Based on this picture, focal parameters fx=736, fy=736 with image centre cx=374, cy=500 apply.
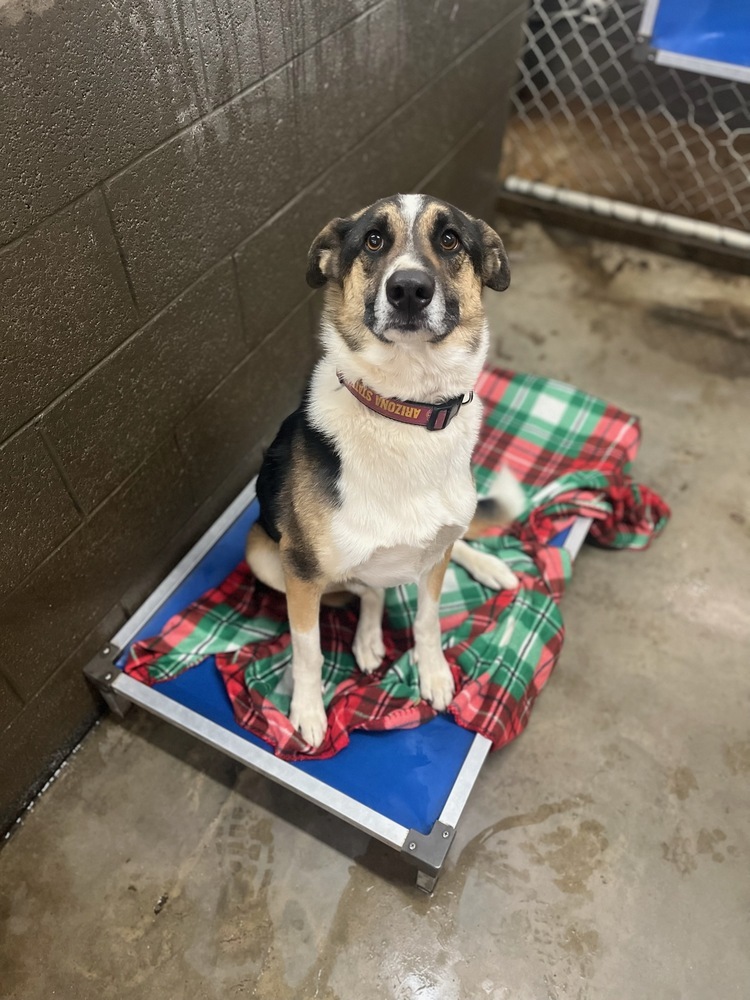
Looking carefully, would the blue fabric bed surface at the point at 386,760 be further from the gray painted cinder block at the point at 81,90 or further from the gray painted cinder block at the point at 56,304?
the gray painted cinder block at the point at 81,90

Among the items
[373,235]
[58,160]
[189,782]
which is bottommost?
[189,782]

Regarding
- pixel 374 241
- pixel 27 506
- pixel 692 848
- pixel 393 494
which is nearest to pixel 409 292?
pixel 374 241

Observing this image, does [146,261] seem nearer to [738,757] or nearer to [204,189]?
[204,189]

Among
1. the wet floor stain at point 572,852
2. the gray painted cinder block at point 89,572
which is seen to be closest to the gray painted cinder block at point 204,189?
the gray painted cinder block at point 89,572

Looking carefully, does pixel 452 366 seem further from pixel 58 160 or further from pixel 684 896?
pixel 684 896

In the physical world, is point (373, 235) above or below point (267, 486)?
above

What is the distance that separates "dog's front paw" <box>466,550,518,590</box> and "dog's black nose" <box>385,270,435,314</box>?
3.36 feet

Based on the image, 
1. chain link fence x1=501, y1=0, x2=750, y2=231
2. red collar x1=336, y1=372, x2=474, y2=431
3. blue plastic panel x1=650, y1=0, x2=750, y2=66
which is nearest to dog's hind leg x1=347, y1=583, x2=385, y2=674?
red collar x1=336, y1=372, x2=474, y2=431

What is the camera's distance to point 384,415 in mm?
1492

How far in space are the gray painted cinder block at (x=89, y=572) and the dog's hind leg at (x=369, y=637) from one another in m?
0.63

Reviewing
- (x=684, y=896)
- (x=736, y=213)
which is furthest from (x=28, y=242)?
(x=736, y=213)

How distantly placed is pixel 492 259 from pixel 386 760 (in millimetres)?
1190

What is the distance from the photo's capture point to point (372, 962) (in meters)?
1.66

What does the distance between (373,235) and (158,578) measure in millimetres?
1248
